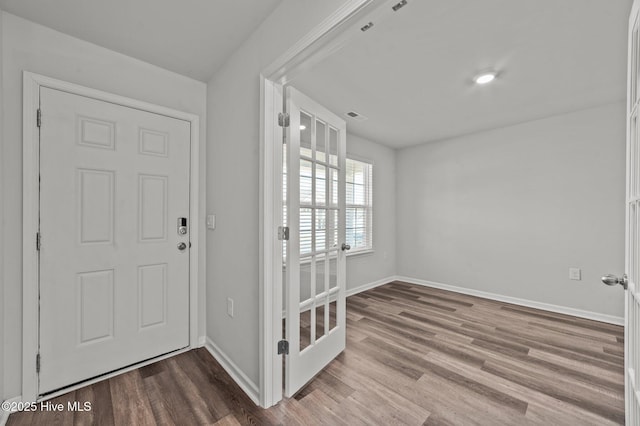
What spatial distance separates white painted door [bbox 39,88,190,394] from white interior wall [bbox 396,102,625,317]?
143 inches

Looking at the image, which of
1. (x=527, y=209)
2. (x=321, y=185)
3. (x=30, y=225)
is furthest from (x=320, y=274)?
(x=527, y=209)

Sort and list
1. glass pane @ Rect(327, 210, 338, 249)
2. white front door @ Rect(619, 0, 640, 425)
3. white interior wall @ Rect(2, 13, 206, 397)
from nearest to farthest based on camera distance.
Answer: white front door @ Rect(619, 0, 640, 425) < white interior wall @ Rect(2, 13, 206, 397) < glass pane @ Rect(327, 210, 338, 249)

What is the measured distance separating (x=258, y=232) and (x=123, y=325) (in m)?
1.32

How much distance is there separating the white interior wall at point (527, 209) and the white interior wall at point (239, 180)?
340 centimetres

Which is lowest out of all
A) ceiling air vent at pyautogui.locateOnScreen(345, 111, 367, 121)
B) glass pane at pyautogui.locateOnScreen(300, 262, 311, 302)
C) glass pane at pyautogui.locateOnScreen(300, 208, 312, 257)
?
glass pane at pyautogui.locateOnScreen(300, 262, 311, 302)

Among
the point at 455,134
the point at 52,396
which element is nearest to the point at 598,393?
the point at 455,134

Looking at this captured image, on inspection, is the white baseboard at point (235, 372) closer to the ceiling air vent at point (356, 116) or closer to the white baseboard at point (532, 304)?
the ceiling air vent at point (356, 116)

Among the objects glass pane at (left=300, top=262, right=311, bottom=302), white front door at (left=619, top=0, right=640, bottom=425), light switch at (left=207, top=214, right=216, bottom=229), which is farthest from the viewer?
light switch at (left=207, top=214, right=216, bottom=229)

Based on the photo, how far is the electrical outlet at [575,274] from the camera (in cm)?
302

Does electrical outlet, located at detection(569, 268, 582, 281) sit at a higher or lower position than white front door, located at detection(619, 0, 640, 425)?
lower

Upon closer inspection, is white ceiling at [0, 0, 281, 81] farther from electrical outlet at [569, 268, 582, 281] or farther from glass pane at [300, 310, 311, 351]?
electrical outlet at [569, 268, 582, 281]

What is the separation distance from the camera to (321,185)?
194 cm

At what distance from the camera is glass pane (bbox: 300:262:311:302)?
1795 millimetres

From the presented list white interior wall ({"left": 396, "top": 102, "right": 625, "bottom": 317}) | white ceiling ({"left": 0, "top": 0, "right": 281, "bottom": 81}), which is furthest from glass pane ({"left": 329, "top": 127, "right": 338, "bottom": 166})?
white interior wall ({"left": 396, "top": 102, "right": 625, "bottom": 317})
